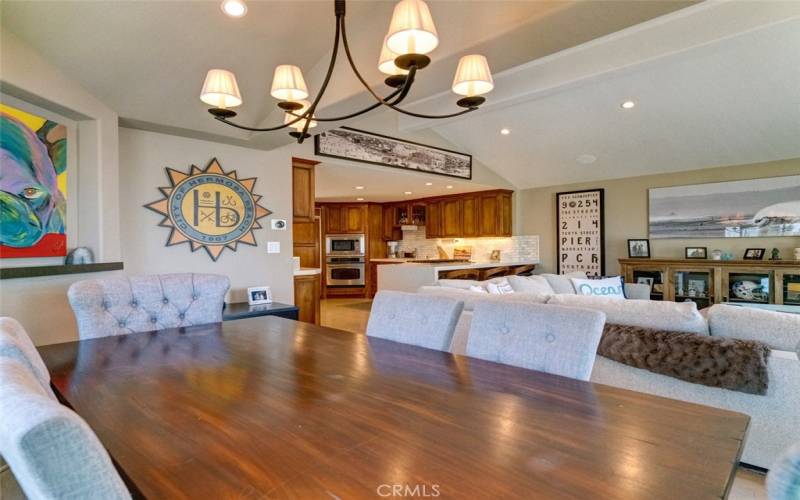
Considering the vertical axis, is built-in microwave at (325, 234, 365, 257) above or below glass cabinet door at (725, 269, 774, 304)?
above

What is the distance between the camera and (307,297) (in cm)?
431

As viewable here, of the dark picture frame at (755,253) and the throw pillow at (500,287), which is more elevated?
the dark picture frame at (755,253)

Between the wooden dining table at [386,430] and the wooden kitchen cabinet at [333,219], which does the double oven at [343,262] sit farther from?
the wooden dining table at [386,430]

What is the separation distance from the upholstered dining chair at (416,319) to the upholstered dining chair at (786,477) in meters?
1.20

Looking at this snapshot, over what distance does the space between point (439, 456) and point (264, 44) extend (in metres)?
2.69

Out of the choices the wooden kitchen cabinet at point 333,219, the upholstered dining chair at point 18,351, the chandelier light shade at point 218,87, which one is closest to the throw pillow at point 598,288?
the chandelier light shade at point 218,87

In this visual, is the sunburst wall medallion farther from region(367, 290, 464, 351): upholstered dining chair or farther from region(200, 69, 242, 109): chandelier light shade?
region(367, 290, 464, 351): upholstered dining chair

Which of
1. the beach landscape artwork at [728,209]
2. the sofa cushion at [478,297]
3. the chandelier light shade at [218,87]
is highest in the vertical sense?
the chandelier light shade at [218,87]

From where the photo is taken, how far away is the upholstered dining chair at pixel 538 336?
52.3 inches

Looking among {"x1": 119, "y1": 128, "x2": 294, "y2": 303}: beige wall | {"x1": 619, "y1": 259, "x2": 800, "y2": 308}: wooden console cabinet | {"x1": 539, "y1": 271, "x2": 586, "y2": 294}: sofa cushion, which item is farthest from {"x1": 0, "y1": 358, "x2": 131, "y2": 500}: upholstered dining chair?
{"x1": 619, "y1": 259, "x2": 800, "y2": 308}: wooden console cabinet

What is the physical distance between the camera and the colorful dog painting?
2158 mm

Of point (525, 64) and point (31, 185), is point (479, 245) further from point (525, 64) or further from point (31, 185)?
point (31, 185)

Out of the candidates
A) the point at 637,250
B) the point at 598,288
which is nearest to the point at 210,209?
the point at 598,288

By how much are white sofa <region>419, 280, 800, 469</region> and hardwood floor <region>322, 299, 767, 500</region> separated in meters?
0.09
